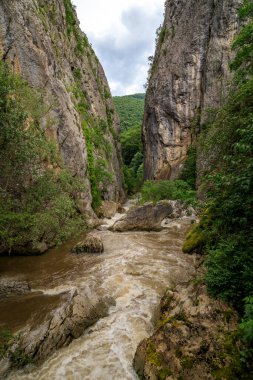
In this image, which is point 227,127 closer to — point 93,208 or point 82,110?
point 93,208

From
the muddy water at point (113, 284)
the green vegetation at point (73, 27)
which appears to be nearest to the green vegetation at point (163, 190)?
the muddy water at point (113, 284)

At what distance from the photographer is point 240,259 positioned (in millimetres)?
6051

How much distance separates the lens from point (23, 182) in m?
14.9

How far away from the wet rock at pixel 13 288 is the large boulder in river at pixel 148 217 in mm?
12560

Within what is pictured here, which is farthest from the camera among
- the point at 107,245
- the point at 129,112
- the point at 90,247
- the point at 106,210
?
the point at 129,112

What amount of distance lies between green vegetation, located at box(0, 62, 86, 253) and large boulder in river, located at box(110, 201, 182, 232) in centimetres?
692

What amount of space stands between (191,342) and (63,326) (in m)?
3.87

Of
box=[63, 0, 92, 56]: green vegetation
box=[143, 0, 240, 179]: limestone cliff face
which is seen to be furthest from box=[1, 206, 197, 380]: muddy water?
box=[63, 0, 92, 56]: green vegetation

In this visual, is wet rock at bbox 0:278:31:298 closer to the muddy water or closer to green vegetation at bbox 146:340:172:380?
the muddy water

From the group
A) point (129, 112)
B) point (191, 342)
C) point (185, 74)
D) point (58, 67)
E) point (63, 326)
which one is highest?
point (129, 112)

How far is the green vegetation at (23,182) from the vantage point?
11312 mm

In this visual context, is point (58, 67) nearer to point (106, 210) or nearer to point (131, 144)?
point (106, 210)

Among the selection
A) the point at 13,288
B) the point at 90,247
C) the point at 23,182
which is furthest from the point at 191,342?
the point at 23,182

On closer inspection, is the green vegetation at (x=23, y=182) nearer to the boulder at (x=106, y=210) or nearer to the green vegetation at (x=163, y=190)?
the boulder at (x=106, y=210)
